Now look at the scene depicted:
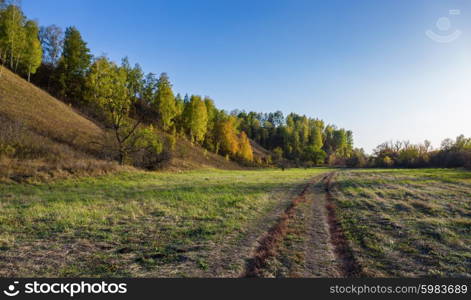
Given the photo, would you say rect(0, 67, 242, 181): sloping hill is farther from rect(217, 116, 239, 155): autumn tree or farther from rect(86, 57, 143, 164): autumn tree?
rect(217, 116, 239, 155): autumn tree

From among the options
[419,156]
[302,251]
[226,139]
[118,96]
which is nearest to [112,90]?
[118,96]

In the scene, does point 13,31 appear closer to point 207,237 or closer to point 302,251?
point 207,237

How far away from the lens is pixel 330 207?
13.8 meters

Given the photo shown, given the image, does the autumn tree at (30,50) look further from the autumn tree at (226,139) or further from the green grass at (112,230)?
A: the autumn tree at (226,139)

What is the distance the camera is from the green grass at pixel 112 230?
5.58 m

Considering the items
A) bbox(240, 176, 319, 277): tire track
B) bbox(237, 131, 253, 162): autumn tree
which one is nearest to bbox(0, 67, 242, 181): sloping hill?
bbox(240, 176, 319, 277): tire track

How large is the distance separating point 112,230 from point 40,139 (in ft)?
87.8

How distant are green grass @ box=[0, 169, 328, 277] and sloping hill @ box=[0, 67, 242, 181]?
4.22 m

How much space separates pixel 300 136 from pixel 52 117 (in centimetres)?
12367

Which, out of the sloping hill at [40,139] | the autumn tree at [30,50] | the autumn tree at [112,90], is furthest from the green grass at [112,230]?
the autumn tree at [30,50]

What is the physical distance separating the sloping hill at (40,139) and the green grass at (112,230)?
422 centimetres

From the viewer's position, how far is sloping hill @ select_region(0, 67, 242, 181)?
62.6 feet

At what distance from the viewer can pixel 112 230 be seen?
833 cm

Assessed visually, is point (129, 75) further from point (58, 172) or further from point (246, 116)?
point (246, 116)
